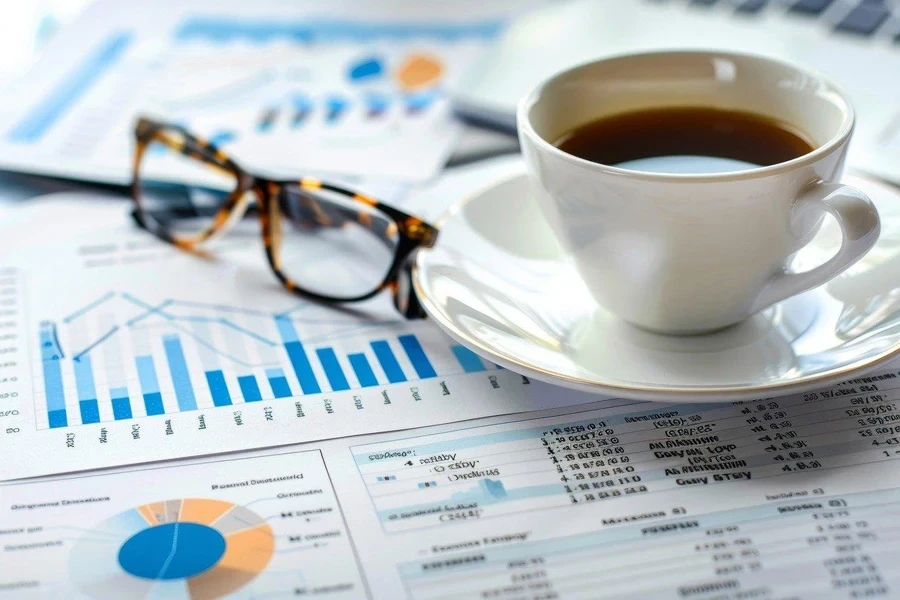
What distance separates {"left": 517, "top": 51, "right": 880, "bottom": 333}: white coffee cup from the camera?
43 centimetres

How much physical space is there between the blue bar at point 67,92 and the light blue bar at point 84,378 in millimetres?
332

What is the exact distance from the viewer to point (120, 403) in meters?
0.49

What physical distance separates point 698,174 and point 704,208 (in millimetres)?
16

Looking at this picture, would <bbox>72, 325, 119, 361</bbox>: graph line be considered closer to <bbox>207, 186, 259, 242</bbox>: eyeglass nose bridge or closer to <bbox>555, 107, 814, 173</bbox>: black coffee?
<bbox>207, 186, 259, 242</bbox>: eyeglass nose bridge

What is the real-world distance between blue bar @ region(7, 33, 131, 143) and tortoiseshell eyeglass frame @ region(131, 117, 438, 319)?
0.16 m

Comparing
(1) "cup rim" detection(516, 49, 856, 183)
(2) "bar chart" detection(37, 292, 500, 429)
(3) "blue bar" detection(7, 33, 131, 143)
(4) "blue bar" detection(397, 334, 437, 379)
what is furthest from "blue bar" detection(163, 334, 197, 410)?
(3) "blue bar" detection(7, 33, 131, 143)

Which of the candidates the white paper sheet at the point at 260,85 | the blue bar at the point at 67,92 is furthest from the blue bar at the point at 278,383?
Answer: the blue bar at the point at 67,92

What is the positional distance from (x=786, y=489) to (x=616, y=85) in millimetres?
250

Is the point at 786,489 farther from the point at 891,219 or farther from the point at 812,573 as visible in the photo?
the point at 891,219

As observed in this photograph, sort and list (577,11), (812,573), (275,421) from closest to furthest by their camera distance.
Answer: (812,573) → (275,421) → (577,11)

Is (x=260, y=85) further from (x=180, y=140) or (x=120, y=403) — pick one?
(x=120, y=403)

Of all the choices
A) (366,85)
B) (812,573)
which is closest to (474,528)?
(812,573)

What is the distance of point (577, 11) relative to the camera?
0.85m

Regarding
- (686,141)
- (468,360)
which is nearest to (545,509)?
(468,360)
